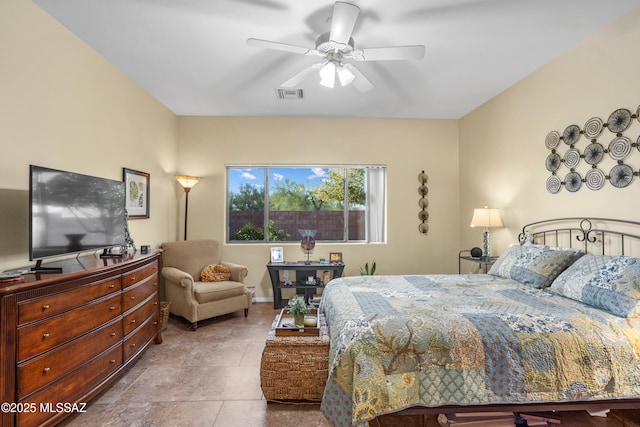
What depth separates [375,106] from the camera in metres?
4.31

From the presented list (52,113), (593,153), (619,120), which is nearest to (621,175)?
(593,153)

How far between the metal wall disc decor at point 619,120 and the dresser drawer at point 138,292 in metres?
4.04

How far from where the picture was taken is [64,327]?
1.86 meters

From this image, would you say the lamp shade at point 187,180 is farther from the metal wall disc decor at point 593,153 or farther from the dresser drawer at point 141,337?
the metal wall disc decor at point 593,153

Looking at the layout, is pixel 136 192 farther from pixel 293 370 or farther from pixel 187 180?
pixel 293 370

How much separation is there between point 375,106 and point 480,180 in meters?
1.76

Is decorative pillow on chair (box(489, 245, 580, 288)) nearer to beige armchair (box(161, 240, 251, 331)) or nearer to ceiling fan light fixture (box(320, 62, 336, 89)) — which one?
ceiling fan light fixture (box(320, 62, 336, 89))

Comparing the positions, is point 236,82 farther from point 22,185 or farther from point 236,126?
point 22,185

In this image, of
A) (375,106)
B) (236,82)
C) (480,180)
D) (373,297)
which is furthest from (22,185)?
(480,180)

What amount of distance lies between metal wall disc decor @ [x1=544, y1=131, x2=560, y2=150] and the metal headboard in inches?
28.3

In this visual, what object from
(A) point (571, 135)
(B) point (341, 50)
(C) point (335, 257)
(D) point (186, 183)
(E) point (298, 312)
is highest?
(B) point (341, 50)

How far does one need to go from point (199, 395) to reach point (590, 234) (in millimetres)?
3413

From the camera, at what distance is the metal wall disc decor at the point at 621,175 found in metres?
2.39

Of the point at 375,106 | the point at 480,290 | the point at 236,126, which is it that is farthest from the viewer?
the point at 236,126
